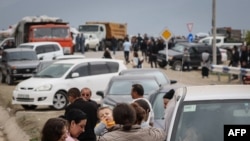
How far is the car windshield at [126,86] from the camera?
1839 cm

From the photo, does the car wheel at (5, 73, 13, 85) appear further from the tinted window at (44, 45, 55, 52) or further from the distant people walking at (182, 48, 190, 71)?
the distant people walking at (182, 48, 190, 71)

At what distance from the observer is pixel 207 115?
6.83 meters

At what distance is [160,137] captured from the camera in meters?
6.88

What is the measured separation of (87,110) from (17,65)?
25568mm

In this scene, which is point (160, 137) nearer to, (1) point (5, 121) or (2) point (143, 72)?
(2) point (143, 72)

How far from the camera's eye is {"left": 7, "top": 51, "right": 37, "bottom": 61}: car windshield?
36.1 m

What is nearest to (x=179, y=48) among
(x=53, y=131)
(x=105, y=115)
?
(x=105, y=115)

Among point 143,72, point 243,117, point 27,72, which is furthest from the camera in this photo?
point 27,72

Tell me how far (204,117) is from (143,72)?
14.7 meters

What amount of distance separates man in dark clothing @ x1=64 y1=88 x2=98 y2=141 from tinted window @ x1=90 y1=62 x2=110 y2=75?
14954mm

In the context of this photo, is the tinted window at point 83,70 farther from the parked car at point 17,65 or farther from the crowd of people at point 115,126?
the crowd of people at point 115,126

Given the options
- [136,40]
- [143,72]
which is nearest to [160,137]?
[143,72]

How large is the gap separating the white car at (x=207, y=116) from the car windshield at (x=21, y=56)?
97.2ft

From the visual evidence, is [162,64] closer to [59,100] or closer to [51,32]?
[51,32]
